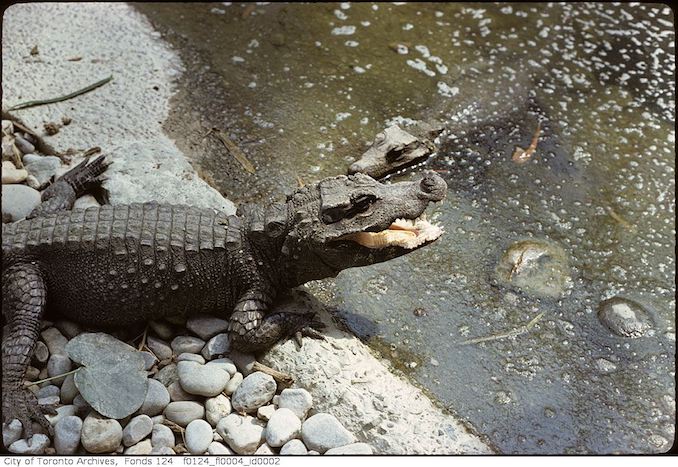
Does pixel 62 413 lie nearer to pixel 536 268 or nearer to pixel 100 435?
pixel 100 435

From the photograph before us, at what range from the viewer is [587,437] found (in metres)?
3.52

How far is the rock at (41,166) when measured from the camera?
176 inches

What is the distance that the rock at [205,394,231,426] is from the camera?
3.38m

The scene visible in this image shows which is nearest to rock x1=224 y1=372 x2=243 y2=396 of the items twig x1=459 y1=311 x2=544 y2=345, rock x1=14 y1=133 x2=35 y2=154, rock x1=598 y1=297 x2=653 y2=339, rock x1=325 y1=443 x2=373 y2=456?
rock x1=325 y1=443 x2=373 y2=456

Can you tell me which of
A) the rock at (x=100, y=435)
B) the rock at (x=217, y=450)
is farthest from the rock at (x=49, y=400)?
the rock at (x=217, y=450)

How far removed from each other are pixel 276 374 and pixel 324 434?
419 mm

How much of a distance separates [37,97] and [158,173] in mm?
1183

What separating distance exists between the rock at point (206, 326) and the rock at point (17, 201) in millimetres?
1241

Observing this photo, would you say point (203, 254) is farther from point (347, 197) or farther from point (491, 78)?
point (491, 78)

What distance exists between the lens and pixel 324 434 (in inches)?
129

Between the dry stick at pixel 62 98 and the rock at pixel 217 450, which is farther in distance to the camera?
the dry stick at pixel 62 98

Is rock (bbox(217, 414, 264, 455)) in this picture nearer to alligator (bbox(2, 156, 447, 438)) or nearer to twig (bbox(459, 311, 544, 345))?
alligator (bbox(2, 156, 447, 438))

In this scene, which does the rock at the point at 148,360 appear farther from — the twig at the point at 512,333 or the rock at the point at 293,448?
the twig at the point at 512,333

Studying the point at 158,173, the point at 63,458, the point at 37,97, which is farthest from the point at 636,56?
the point at 63,458
